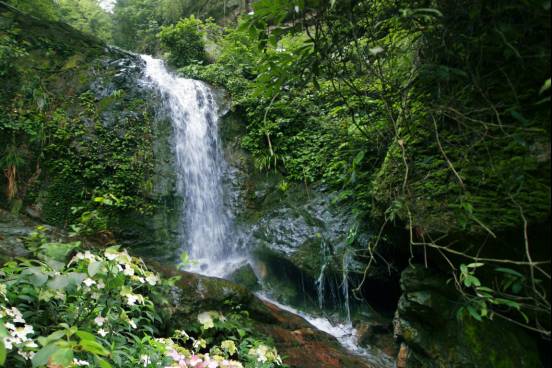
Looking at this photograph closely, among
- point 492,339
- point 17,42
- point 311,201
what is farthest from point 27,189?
point 492,339

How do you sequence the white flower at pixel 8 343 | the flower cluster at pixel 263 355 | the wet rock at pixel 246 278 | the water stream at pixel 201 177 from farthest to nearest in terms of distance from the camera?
the water stream at pixel 201 177 → the wet rock at pixel 246 278 → the flower cluster at pixel 263 355 → the white flower at pixel 8 343

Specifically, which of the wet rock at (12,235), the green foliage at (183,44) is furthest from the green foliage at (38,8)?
the wet rock at (12,235)

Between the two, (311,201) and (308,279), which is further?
(311,201)

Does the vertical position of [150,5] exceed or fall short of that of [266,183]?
it exceeds it

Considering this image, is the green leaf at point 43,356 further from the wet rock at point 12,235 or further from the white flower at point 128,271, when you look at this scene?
the wet rock at point 12,235

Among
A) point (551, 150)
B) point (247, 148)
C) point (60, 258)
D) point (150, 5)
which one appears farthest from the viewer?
point (150, 5)

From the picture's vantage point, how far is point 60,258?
6.13 ft

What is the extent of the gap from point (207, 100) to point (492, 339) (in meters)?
7.84

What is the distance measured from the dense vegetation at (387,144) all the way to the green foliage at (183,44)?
4.16m

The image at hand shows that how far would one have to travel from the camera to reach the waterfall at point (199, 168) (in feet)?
23.4

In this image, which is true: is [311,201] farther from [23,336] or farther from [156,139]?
[23,336]

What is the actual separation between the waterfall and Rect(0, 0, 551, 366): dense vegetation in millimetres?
784

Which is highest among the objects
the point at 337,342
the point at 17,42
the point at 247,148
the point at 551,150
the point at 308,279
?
the point at 17,42

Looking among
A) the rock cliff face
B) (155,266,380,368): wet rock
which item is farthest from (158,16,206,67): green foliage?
(155,266,380,368): wet rock
